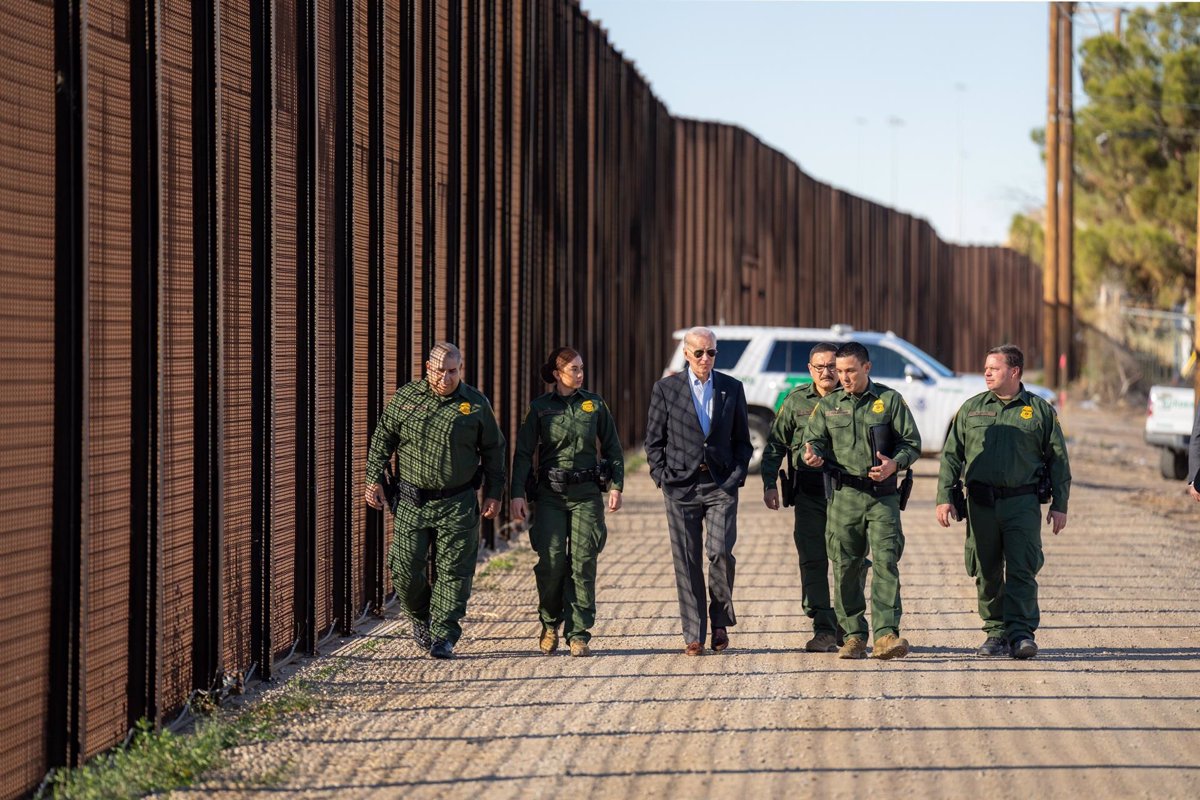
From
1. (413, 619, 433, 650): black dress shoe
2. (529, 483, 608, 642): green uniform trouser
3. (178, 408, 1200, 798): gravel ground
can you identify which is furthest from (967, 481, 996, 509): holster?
(413, 619, 433, 650): black dress shoe

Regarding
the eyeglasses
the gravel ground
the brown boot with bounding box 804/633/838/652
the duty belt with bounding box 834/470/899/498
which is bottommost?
the gravel ground

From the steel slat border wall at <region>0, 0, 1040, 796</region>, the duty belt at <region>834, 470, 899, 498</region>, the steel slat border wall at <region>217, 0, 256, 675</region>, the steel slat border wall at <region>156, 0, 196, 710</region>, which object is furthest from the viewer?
the duty belt at <region>834, 470, 899, 498</region>

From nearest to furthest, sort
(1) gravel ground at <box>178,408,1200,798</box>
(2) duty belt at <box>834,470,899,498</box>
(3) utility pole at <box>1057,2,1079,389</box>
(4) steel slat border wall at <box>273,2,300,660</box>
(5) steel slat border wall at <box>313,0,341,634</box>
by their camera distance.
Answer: (1) gravel ground at <box>178,408,1200,798</box>
(4) steel slat border wall at <box>273,2,300,660</box>
(2) duty belt at <box>834,470,899,498</box>
(5) steel slat border wall at <box>313,0,341,634</box>
(3) utility pole at <box>1057,2,1079,389</box>

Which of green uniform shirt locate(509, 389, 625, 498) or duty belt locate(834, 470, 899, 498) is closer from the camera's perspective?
duty belt locate(834, 470, 899, 498)

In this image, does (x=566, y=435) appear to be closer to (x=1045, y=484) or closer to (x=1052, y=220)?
(x=1045, y=484)

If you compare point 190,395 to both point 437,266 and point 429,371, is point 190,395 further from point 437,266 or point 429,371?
point 437,266

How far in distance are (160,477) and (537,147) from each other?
11141 millimetres

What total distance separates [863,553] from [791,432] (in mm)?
797

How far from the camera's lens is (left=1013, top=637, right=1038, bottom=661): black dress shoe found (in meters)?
9.25

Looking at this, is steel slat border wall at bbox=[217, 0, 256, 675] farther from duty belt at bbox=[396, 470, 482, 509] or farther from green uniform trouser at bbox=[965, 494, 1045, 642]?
green uniform trouser at bbox=[965, 494, 1045, 642]

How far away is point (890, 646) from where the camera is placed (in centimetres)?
924

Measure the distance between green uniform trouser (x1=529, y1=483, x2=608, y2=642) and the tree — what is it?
35.0 metres

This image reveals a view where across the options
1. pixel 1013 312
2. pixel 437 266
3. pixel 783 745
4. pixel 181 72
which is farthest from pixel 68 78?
pixel 1013 312

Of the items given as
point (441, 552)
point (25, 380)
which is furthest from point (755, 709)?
point (25, 380)
